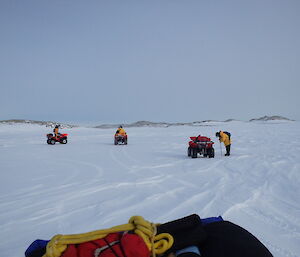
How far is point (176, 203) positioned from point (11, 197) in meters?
3.24

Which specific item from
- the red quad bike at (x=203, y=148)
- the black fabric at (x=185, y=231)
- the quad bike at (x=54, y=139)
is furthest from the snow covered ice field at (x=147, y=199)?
the quad bike at (x=54, y=139)

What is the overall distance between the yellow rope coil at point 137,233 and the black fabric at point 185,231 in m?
0.08

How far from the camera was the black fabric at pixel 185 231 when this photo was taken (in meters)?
1.78

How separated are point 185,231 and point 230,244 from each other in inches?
13.1

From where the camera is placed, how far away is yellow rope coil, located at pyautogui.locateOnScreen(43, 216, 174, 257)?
1.70 metres

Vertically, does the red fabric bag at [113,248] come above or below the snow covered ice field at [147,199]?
above

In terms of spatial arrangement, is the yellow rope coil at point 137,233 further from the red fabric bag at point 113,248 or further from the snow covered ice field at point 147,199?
the snow covered ice field at point 147,199

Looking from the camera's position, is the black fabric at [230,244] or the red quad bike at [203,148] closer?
the black fabric at [230,244]

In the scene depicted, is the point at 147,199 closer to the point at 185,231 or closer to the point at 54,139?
the point at 185,231

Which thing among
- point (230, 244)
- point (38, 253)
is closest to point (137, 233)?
point (230, 244)

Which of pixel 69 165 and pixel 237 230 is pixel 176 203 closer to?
pixel 237 230

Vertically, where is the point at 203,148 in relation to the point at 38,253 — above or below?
below

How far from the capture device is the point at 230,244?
5.76ft

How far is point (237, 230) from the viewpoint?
1.93 meters
